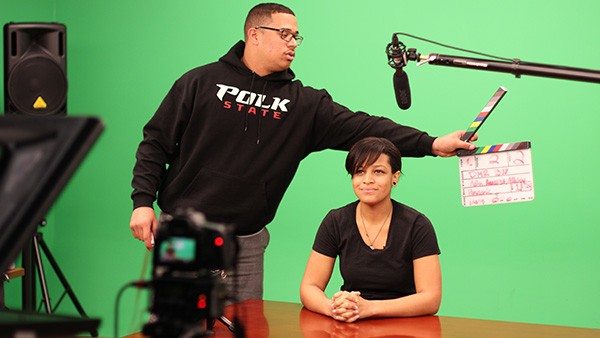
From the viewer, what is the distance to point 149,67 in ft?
18.1

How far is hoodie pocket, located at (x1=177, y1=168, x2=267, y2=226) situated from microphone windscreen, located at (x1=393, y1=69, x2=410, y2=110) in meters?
1.13

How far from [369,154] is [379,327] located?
716 mm

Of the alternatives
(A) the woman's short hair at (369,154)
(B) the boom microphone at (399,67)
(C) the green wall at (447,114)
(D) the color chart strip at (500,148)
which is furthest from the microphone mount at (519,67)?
(C) the green wall at (447,114)

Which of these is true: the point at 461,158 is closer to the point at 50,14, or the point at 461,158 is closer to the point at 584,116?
the point at 584,116

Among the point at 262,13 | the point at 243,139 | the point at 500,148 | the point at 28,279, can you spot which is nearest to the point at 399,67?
the point at 500,148

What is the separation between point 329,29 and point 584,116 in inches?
53.9

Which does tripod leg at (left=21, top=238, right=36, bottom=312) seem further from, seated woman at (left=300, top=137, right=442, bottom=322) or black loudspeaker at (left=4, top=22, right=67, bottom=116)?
seated woman at (left=300, top=137, right=442, bottom=322)

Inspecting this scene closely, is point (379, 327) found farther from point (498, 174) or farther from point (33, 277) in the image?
point (33, 277)

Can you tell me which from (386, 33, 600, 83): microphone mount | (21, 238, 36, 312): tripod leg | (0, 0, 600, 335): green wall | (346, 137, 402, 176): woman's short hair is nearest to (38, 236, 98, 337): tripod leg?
(21, 238, 36, 312): tripod leg

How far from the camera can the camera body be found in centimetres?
Result: 143

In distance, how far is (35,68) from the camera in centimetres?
496

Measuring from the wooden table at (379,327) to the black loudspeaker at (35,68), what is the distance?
98.7 inches

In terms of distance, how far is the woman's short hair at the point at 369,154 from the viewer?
318cm

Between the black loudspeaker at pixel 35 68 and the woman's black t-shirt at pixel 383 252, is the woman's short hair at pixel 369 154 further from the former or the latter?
the black loudspeaker at pixel 35 68
